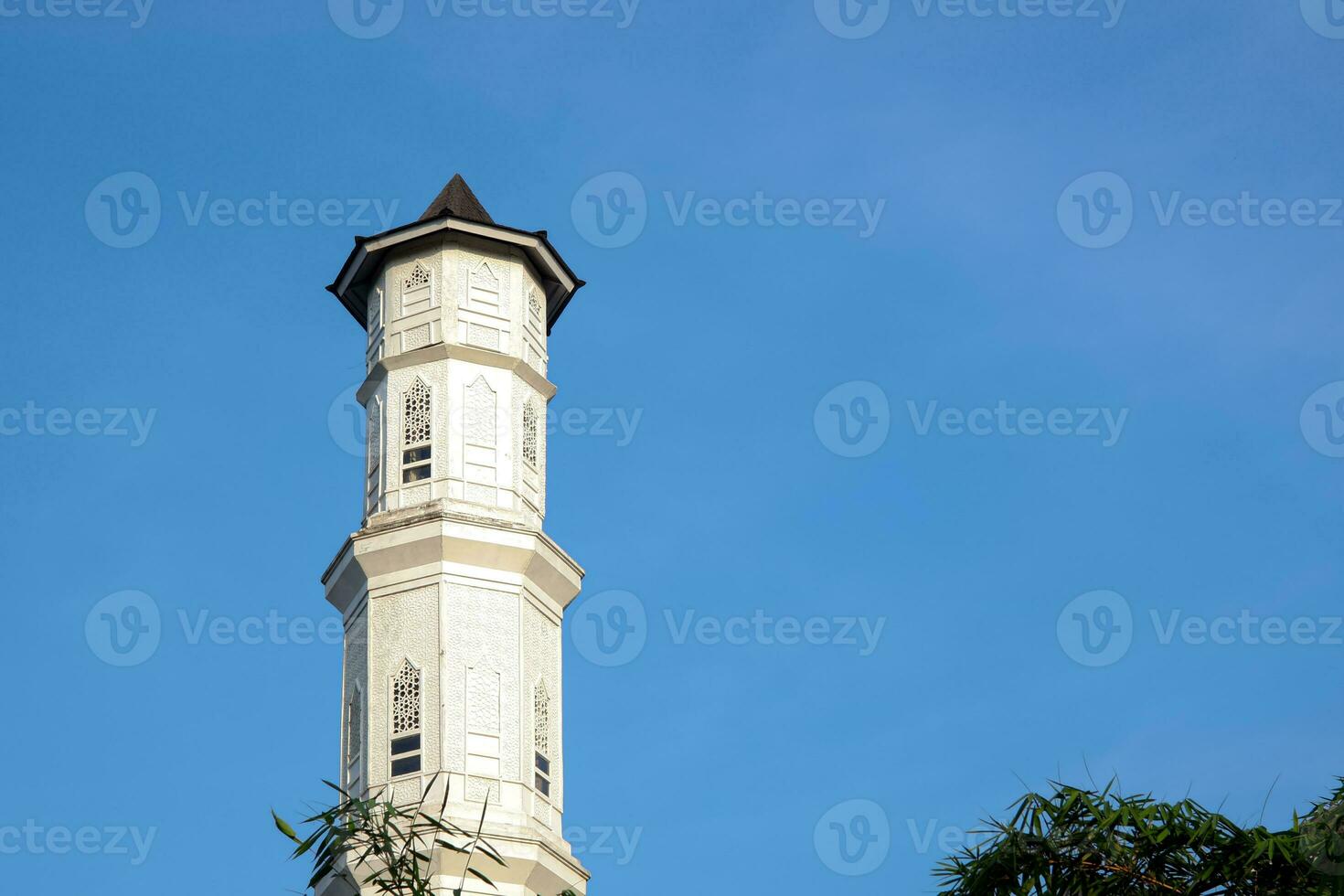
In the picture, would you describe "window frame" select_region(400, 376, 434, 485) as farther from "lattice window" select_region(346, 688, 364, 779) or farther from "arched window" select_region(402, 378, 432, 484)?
"lattice window" select_region(346, 688, 364, 779)

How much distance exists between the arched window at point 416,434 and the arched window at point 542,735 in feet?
14.0

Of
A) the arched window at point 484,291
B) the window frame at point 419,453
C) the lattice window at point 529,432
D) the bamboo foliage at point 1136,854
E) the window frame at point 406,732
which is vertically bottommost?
the bamboo foliage at point 1136,854

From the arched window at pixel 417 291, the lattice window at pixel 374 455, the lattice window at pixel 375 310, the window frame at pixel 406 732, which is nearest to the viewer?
the window frame at pixel 406 732

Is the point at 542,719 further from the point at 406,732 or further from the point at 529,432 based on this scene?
the point at 529,432

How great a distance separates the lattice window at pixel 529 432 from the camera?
35.8 metres

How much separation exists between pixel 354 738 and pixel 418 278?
8.50 m

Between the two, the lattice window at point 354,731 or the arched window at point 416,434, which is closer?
the lattice window at point 354,731

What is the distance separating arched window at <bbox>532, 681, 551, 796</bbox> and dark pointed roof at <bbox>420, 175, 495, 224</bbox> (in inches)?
347

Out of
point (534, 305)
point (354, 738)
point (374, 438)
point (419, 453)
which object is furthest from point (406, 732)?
point (534, 305)

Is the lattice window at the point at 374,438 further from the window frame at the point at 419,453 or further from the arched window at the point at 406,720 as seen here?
the arched window at the point at 406,720

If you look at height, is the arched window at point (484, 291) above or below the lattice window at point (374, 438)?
above

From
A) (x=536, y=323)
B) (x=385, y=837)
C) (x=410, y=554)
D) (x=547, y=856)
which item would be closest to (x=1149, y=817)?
(x=385, y=837)

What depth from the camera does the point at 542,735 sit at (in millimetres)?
33844

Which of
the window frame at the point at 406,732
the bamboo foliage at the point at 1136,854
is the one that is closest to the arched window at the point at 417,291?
the window frame at the point at 406,732
